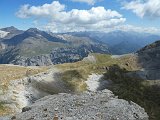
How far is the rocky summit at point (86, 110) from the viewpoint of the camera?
149ft

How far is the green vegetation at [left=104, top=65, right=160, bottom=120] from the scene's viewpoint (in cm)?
13680

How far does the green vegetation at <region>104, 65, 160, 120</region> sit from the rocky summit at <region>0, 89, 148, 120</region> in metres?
66.1

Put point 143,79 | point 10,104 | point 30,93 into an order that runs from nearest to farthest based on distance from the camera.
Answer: point 10,104 < point 30,93 < point 143,79

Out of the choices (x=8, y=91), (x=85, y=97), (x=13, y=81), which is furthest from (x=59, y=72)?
(x=85, y=97)

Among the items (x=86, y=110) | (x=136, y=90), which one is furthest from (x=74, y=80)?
(x=86, y=110)

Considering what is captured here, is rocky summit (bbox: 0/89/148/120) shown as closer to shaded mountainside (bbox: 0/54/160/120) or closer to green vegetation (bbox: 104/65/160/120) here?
shaded mountainside (bbox: 0/54/160/120)

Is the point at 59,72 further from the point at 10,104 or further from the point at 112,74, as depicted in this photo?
the point at 10,104

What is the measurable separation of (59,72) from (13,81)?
132 feet

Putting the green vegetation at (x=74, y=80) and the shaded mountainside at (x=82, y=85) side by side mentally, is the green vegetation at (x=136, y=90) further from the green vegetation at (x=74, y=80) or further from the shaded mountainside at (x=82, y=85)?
the green vegetation at (x=74, y=80)

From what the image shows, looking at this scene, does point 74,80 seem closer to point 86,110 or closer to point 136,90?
point 136,90

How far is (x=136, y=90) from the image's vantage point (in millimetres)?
159000

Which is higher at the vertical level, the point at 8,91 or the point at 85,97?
the point at 85,97

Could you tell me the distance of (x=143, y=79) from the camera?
7200 inches

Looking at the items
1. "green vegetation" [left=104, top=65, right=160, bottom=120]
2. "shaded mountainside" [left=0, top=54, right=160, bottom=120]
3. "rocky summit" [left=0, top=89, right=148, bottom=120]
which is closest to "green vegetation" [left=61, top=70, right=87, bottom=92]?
"shaded mountainside" [left=0, top=54, right=160, bottom=120]
